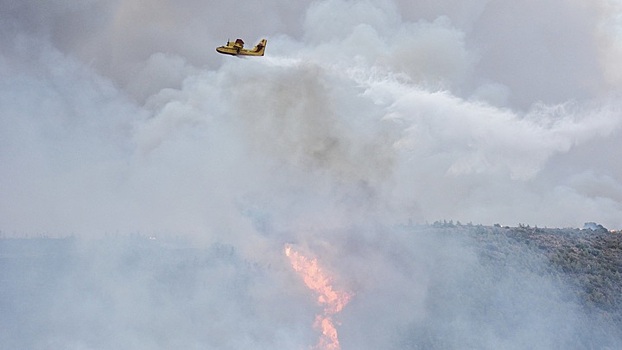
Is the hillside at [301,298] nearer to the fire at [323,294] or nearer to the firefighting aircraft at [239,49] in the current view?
the fire at [323,294]

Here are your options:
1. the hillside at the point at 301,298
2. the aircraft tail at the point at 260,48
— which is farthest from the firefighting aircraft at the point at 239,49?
the hillside at the point at 301,298

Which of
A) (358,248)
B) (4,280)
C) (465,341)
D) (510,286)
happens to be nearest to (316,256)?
(358,248)

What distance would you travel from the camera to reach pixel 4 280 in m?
42.9

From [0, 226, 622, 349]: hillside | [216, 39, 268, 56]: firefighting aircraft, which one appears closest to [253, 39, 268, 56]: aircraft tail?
[216, 39, 268, 56]: firefighting aircraft

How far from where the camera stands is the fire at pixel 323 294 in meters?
36.2

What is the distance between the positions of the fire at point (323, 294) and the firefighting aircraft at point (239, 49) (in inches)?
814

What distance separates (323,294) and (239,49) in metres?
24.4

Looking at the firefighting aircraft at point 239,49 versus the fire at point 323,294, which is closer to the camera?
the fire at point 323,294

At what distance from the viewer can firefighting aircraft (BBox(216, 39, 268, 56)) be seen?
52159 mm

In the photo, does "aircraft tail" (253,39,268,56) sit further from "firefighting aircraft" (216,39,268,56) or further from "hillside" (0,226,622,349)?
"hillside" (0,226,622,349)

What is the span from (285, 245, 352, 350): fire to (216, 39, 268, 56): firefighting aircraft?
20.7 meters

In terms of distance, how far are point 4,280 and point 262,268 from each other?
18.8 m

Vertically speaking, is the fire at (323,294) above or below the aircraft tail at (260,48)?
below

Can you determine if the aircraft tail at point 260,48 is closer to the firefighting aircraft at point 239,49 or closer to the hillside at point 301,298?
the firefighting aircraft at point 239,49
